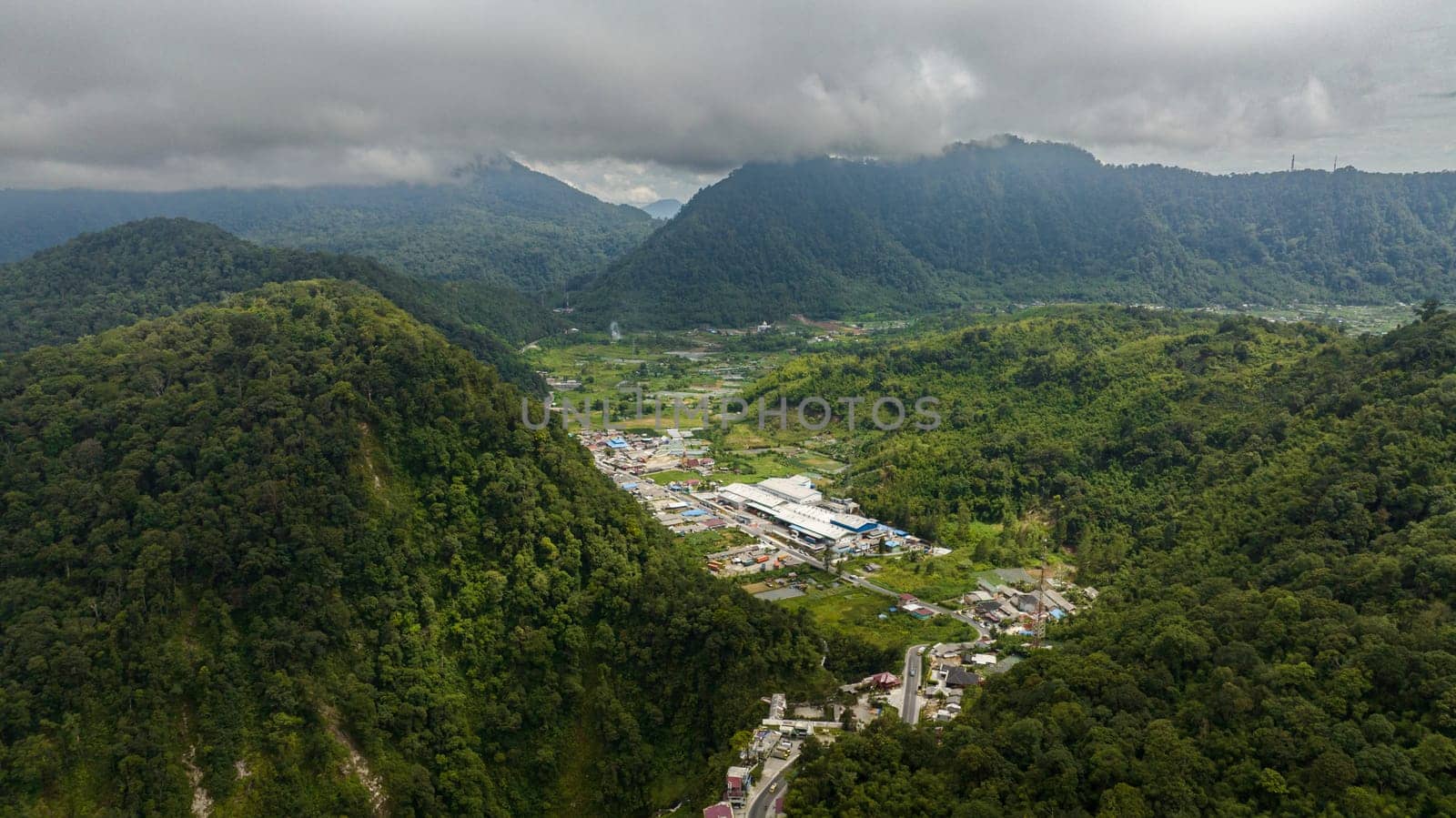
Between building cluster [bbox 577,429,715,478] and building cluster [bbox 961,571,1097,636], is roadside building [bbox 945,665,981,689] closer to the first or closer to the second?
building cluster [bbox 961,571,1097,636]

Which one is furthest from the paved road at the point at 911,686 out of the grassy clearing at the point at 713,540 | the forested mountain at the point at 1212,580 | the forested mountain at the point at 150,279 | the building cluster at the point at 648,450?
the forested mountain at the point at 150,279

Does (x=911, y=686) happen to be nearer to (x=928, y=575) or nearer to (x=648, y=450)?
(x=928, y=575)

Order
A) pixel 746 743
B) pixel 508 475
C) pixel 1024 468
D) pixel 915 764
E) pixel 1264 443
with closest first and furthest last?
pixel 915 764, pixel 746 743, pixel 508 475, pixel 1264 443, pixel 1024 468

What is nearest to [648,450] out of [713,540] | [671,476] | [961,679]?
[671,476]

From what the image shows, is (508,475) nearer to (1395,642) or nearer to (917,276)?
(1395,642)

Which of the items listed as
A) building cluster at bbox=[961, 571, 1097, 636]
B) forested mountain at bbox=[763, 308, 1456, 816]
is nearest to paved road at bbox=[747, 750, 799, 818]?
forested mountain at bbox=[763, 308, 1456, 816]

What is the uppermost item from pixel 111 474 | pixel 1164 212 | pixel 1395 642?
pixel 1164 212

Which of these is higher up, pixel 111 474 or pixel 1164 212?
pixel 1164 212

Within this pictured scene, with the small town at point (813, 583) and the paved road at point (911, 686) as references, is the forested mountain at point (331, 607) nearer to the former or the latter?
the small town at point (813, 583)

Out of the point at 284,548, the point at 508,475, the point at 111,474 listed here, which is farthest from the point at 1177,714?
the point at 111,474
